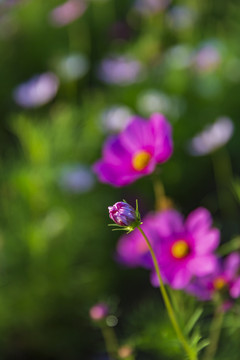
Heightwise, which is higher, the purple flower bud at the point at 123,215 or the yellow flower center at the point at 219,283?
the purple flower bud at the point at 123,215

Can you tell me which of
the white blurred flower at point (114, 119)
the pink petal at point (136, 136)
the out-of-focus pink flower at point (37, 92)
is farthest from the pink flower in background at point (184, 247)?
the out-of-focus pink flower at point (37, 92)

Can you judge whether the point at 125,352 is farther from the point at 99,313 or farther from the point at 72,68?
the point at 72,68

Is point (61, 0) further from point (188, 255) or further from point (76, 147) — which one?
point (188, 255)

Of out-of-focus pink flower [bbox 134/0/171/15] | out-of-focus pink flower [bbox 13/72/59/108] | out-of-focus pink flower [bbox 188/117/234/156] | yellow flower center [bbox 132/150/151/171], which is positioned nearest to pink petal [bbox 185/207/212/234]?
yellow flower center [bbox 132/150/151/171]

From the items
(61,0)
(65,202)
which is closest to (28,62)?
(61,0)

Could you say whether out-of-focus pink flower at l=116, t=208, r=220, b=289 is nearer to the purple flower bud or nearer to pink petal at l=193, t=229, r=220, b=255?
pink petal at l=193, t=229, r=220, b=255

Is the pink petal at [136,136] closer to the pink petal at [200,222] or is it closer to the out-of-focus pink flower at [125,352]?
the pink petal at [200,222]

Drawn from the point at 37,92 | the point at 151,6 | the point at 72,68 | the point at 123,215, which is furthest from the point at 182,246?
the point at 151,6
